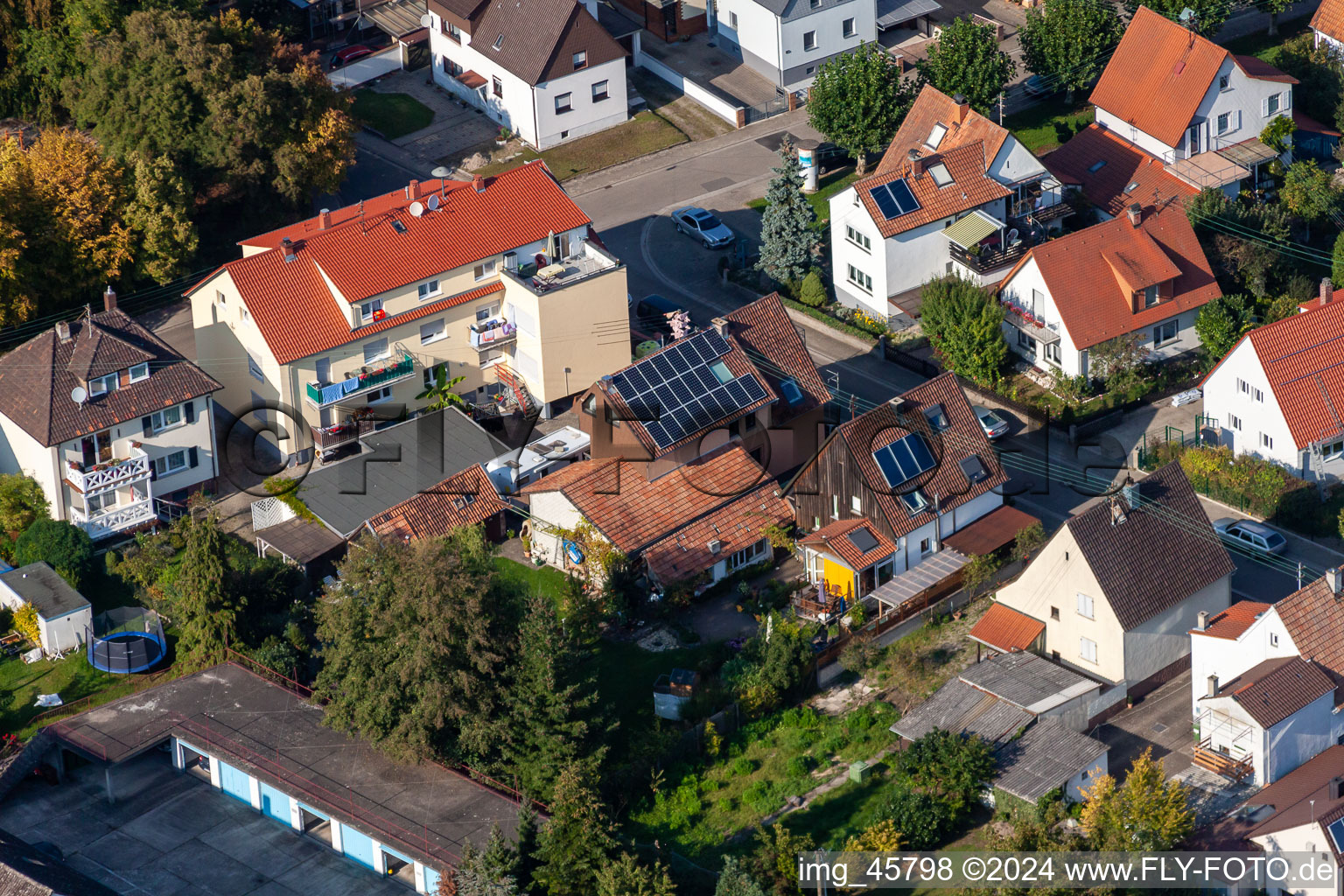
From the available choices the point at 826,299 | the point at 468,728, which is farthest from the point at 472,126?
the point at 468,728

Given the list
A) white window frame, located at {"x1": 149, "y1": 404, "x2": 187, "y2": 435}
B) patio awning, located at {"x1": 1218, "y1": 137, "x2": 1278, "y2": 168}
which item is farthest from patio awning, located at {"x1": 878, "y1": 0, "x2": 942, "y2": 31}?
white window frame, located at {"x1": 149, "y1": 404, "x2": 187, "y2": 435}

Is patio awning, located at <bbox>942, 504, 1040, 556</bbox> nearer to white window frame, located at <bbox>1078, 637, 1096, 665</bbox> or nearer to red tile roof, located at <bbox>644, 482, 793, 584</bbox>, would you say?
white window frame, located at <bbox>1078, 637, 1096, 665</bbox>

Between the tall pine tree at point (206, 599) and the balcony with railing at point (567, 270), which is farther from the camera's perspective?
the balcony with railing at point (567, 270)

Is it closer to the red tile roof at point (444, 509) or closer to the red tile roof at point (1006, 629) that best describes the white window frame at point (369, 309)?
the red tile roof at point (444, 509)

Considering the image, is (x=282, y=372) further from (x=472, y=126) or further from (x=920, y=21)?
(x=920, y=21)

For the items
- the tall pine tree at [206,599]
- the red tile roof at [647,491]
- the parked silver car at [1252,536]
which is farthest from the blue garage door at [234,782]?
the parked silver car at [1252,536]

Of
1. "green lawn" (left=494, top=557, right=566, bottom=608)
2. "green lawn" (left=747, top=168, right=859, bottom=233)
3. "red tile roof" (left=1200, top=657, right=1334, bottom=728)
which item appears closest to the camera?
"red tile roof" (left=1200, top=657, right=1334, bottom=728)

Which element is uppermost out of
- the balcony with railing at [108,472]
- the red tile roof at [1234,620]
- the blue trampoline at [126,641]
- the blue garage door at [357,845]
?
the balcony with railing at [108,472]
